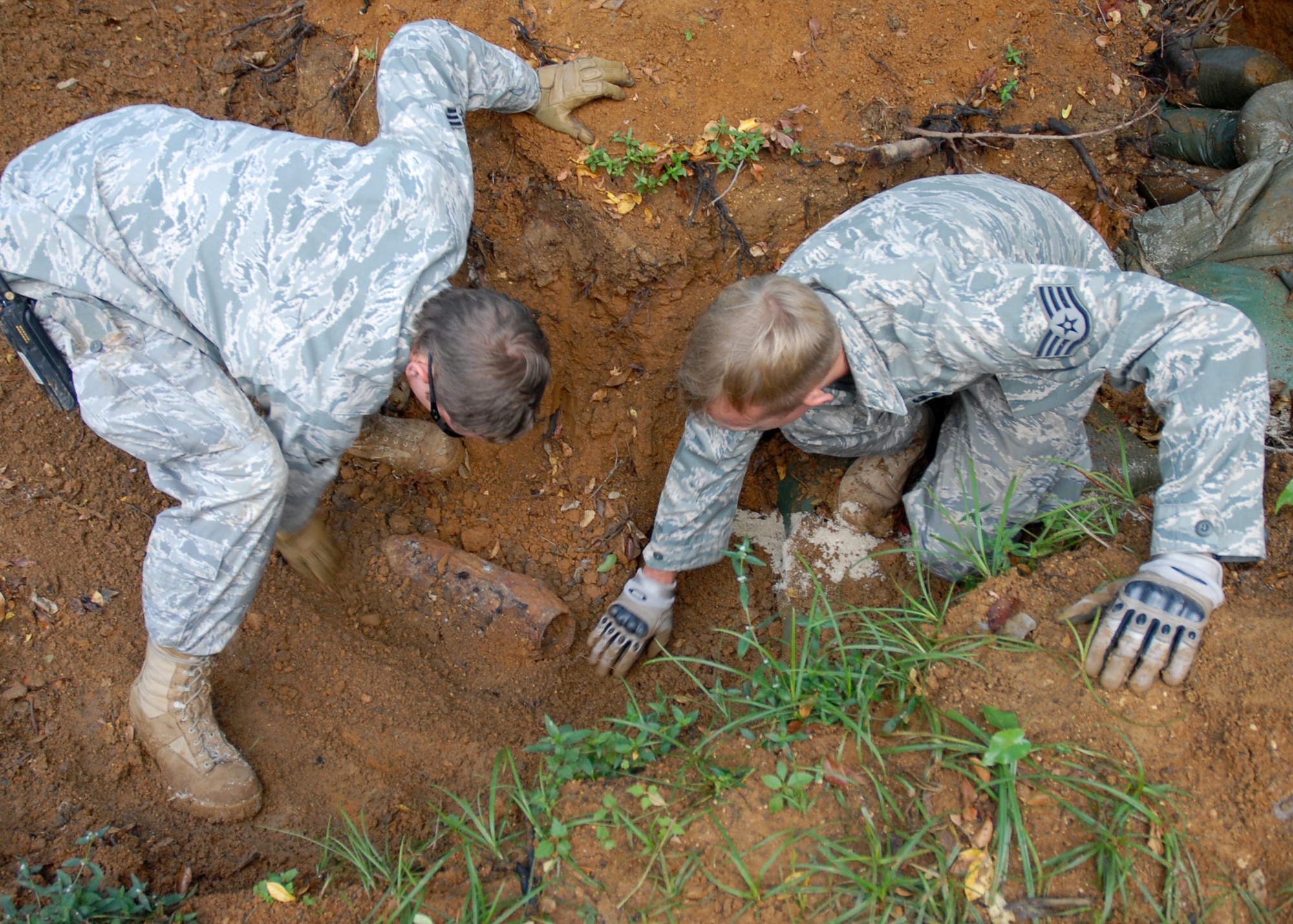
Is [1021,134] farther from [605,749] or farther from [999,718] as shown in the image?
[605,749]

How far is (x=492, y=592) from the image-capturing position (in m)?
2.68

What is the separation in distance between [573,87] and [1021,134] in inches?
62.1

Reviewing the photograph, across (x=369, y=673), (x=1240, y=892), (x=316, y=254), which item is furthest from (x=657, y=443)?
(x=1240, y=892)

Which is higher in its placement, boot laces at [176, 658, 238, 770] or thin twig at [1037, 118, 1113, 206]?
thin twig at [1037, 118, 1113, 206]

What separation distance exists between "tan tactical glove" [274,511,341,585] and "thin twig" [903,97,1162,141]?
2389mm

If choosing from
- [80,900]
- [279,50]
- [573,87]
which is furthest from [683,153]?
[80,900]

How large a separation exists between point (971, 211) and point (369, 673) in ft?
7.30

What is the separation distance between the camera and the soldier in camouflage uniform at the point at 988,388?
175cm

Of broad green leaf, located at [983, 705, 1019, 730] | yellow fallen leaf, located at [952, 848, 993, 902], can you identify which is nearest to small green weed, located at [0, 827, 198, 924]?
yellow fallen leaf, located at [952, 848, 993, 902]

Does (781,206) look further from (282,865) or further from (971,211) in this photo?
(282,865)

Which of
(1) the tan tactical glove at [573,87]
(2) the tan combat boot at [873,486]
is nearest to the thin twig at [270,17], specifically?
(1) the tan tactical glove at [573,87]

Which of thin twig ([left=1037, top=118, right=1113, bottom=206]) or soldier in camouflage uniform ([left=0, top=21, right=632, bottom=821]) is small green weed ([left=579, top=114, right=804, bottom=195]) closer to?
soldier in camouflage uniform ([left=0, top=21, right=632, bottom=821])

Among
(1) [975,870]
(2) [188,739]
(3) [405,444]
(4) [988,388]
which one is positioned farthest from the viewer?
(3) [405,444]

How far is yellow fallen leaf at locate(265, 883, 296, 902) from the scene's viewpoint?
1.78 meters
